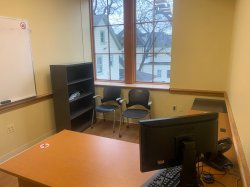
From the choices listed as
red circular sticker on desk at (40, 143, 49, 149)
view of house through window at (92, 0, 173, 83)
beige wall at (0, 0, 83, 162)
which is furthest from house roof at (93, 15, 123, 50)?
red circular sticker on desk at (40, 143, 49, 149)

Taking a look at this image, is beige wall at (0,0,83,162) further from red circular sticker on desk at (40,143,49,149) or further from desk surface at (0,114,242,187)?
desk surface at (0,114,242,187)

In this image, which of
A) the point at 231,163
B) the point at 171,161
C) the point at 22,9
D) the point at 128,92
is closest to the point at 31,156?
the point at 171,161

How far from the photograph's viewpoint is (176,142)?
116cm

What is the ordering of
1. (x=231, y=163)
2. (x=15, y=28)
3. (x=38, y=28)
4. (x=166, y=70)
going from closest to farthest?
(x=231, y=163), (x=15, y=28), (x=38, y=28), (x=166, y=70)

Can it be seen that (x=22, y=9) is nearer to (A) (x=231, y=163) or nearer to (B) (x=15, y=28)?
(B) (x=15, y=28)

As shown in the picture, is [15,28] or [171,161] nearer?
[171,161]

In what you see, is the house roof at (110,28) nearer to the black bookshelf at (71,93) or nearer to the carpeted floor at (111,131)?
the black bookshelf at (71,93)

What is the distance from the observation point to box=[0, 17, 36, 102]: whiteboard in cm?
264

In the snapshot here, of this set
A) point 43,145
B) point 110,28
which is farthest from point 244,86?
point 110,28

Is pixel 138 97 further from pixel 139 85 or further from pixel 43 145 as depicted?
pixel 43 145

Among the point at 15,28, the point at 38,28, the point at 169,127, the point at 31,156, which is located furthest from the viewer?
the point at 38,28

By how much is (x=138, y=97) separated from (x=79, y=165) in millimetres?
2488

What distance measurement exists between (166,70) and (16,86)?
8.56ft

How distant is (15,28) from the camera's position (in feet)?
9.06
